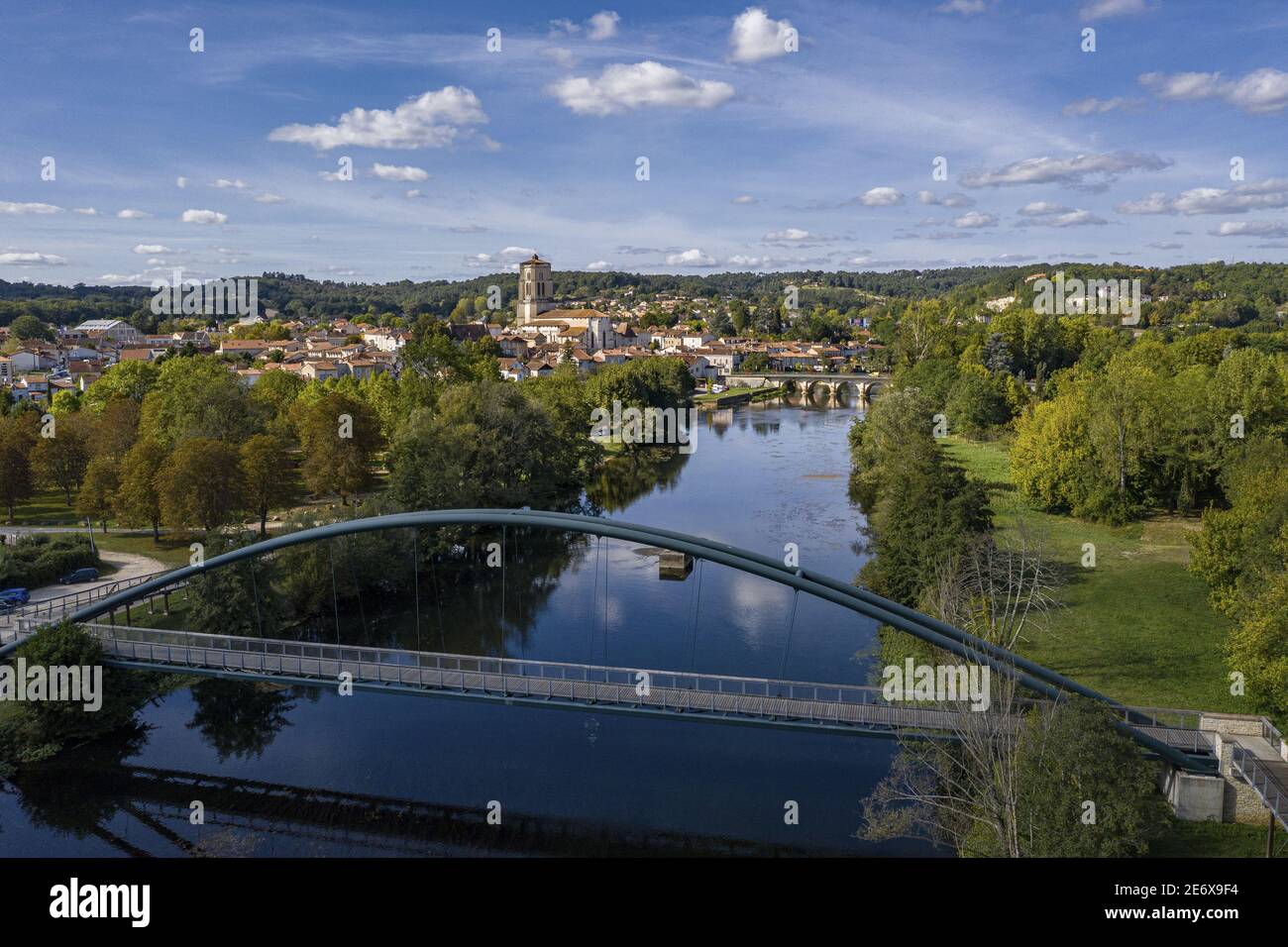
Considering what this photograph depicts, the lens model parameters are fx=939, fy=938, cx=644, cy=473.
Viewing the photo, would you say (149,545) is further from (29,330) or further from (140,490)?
(29,330)

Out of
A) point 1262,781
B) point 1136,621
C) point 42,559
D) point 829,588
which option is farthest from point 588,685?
point 42,559

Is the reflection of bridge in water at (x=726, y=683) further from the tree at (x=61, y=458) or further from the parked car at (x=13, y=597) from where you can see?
the tree at (x=61, y=458)

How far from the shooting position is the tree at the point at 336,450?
103ft

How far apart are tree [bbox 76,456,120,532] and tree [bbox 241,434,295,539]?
3.65 metres

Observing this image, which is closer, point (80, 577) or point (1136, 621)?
point (1136, 621)

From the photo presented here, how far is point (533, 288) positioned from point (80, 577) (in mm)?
97021

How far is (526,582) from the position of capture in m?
26.3

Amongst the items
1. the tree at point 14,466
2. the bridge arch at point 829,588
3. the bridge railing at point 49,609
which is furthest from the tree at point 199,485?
the bridge arch at point 829,588

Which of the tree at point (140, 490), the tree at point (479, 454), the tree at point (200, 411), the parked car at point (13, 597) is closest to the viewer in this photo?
the parked car at point (13, 597)

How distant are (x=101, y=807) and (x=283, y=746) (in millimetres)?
2883

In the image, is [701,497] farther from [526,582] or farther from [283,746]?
[283,746]

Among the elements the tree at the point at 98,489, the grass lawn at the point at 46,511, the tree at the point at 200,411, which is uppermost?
the tree at the point at 200,411

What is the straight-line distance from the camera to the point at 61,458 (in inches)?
1218

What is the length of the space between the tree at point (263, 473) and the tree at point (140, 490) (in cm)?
235
